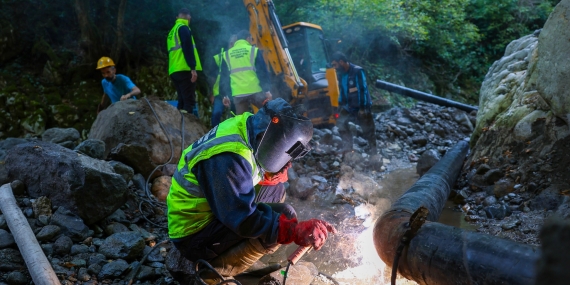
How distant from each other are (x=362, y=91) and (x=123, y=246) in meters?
4.95

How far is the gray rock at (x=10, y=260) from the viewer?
2.85 meters

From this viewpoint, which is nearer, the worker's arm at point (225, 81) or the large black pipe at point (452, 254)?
the large black pipe at point (452, 254)

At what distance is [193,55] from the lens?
6.38 metres

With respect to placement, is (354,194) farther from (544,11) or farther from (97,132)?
(544,11)

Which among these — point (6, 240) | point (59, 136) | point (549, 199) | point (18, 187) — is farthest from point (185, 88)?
point (549, 199)

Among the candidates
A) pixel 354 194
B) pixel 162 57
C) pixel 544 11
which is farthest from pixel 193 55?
pixel 544 11

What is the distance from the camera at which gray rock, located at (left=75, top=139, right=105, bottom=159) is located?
4.63 m

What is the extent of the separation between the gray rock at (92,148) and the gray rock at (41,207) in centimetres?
111

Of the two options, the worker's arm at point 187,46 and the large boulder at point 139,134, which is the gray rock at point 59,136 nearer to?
the large boulder at point 139,134

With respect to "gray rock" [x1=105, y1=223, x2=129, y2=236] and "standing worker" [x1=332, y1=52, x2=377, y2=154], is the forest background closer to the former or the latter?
"standing worker" [x1=332, y1=52, x2=377, y2=154]

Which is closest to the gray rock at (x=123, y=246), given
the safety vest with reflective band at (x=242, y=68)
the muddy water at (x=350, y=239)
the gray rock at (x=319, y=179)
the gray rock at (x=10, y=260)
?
the gray rock at (x=10, y=260)

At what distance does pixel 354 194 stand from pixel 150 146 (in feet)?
8.45

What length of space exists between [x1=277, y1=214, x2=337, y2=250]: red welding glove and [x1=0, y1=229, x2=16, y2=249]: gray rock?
2.00 meters

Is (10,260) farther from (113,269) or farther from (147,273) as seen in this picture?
(147,273)
